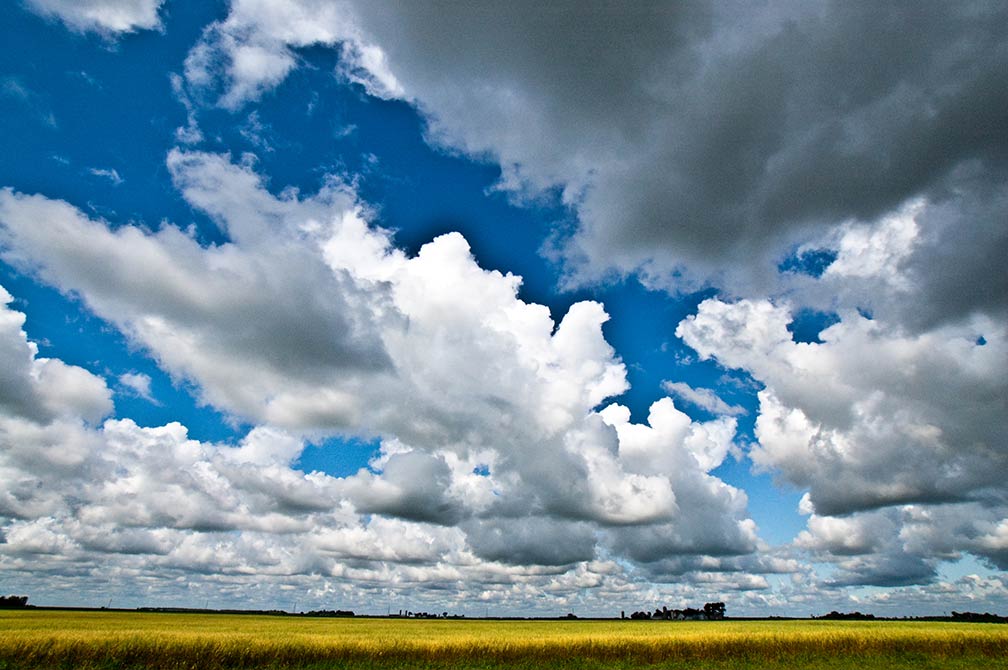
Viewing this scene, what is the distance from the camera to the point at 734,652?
1848 inches

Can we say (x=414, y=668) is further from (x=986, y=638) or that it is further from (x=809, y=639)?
(x=986, y=638)

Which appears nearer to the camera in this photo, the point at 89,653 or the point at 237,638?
the point at 89,653

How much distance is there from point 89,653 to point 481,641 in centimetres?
2578

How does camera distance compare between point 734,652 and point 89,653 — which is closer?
point 89,653

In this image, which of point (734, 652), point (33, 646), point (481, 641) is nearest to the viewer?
point (33, 646)

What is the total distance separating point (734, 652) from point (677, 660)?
5.71 metres

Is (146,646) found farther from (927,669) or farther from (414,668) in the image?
(927,669)

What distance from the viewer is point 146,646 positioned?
35.2m

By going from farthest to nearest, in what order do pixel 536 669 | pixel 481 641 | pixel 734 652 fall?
pixel 734 652 → pixel 481 641 → pixel 536 669

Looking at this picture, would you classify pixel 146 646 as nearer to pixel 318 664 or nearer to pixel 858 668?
pixel 318 664

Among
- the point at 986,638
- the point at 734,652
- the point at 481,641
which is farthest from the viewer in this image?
the point at 986,638

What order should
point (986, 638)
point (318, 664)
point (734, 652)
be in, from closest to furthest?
point (318, 664), point (734, 652), point (986, 638)

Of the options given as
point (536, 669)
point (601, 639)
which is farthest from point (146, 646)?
point (601, 639)

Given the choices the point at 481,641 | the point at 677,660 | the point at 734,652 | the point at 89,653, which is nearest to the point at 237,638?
the point at 89,653
